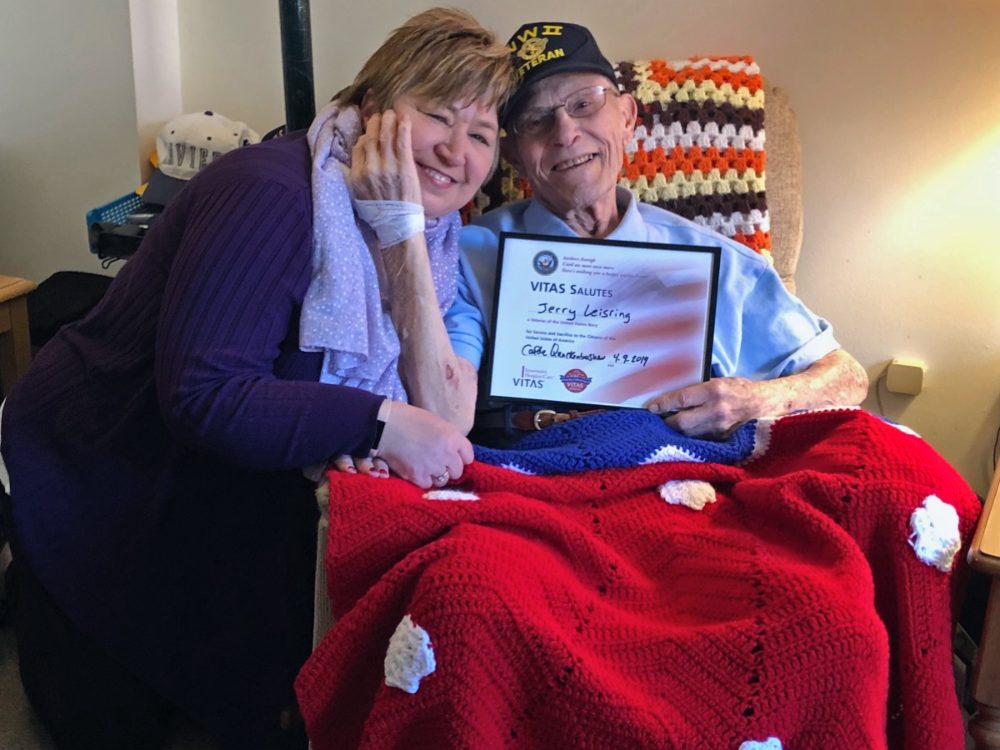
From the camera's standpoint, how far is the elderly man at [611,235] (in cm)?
131

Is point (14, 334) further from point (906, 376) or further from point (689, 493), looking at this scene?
point (906, 376)

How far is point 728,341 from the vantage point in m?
1.41

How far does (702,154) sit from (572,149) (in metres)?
0.32

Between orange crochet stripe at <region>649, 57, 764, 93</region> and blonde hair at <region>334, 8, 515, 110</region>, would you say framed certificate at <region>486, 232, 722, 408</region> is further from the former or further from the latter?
orange crochet stripe at <region>649, 57, 764, 93</region>

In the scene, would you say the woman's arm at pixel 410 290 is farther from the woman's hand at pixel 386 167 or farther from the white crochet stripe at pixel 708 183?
the white crochet stripe at pixel 708 183

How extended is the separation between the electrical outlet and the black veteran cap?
2.94 feet

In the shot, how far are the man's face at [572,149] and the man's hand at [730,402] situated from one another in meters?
0.35

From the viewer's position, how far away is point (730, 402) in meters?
1.28

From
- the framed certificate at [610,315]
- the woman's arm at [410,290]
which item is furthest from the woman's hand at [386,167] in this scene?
the framed certificate at [610,315]

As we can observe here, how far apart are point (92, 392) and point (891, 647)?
3.34ft

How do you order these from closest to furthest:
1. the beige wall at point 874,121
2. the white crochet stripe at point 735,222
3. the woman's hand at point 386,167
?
the woman's hand at point 386,167
the white crochet stripe at point 735,222
the beige wall at point 874,121

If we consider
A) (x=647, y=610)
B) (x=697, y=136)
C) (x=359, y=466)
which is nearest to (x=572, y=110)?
(x=697, y=136)

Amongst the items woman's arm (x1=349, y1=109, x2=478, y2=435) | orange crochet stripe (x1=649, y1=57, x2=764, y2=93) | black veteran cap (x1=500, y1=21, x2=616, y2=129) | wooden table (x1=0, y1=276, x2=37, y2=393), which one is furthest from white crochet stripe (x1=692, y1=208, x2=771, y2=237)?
wooden table (x1=0, y1=276, x2=37, y2=393)

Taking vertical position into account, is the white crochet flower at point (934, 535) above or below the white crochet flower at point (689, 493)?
above
